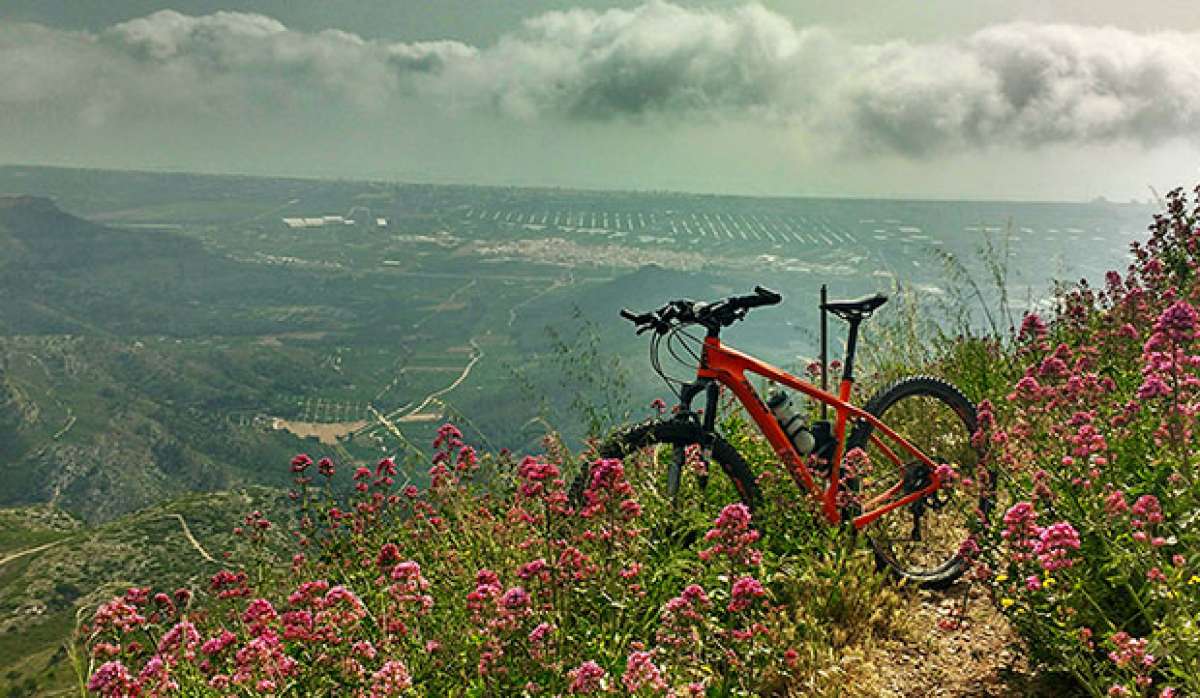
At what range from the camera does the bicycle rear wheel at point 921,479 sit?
4824mm

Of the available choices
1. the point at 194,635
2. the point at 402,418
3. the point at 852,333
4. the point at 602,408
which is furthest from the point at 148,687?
the point at 402,418

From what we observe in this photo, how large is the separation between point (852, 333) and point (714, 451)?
1163 millimetres

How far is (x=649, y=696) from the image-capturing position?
8.88 feet

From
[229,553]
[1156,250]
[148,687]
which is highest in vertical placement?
[1156,250]

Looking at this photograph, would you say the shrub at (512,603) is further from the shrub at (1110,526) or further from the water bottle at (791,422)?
the shrub at (1110,526)

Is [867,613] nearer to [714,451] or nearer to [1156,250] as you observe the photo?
[714,451]

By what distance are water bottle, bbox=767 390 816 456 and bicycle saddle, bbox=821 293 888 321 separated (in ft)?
2.29

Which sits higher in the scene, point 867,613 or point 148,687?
point 148,687

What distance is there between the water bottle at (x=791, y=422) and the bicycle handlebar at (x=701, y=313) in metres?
0.54

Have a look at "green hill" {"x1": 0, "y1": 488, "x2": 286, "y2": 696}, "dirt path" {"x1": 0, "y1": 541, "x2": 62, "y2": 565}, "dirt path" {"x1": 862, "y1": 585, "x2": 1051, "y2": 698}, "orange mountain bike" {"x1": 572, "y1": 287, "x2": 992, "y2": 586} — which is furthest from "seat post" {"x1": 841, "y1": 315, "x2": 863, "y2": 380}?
"dirt path" {"x1": 0, "y1": 541, "x2": 62, "y2": 565}

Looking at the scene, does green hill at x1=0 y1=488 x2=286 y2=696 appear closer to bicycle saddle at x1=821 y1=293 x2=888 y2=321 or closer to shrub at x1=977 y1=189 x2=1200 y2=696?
bicycle saddle at x1=821 y1=293 x2=888 y2=321

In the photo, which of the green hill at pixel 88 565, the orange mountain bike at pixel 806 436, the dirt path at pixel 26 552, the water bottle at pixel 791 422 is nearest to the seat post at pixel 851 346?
the orange mountain bike at pixel 806 436

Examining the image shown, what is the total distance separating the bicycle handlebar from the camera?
14.4 ft

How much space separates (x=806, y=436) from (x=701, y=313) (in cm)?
95
